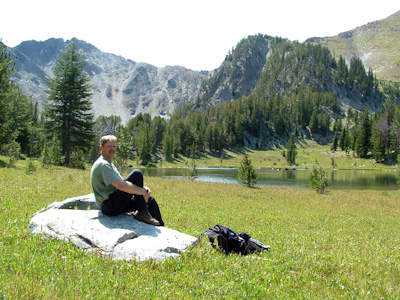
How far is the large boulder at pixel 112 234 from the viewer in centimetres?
617

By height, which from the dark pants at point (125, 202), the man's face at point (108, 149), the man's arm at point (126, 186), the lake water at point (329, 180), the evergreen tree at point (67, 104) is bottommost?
the lake water at point (329, 180)

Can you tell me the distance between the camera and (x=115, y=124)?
19800 centimetres

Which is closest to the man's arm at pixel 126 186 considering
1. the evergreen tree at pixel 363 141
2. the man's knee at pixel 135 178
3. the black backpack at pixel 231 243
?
the man's knee at pixel 135 178

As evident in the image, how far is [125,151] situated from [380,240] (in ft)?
117

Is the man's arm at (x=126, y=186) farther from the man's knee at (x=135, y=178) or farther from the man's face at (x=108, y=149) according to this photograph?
the man's face at (x=108, y=149)

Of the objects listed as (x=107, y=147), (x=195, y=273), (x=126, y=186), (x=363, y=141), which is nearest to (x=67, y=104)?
(x=107, y=147)

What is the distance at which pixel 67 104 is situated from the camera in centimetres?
4338

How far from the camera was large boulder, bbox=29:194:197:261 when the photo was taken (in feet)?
20.2

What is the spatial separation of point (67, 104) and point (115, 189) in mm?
41441

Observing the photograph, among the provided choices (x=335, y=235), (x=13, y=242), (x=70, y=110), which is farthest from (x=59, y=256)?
(x=70, y=110)

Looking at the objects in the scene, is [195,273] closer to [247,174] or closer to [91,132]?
[247,174]

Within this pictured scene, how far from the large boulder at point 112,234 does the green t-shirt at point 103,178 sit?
58 cm

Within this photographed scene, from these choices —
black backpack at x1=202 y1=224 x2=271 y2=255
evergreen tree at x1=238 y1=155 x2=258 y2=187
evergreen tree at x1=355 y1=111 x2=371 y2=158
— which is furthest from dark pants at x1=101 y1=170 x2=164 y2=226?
evergreen tree at x1=355 y1=111 x2=371 y2=158

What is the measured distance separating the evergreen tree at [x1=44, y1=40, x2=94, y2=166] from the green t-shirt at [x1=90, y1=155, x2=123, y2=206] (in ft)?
125
